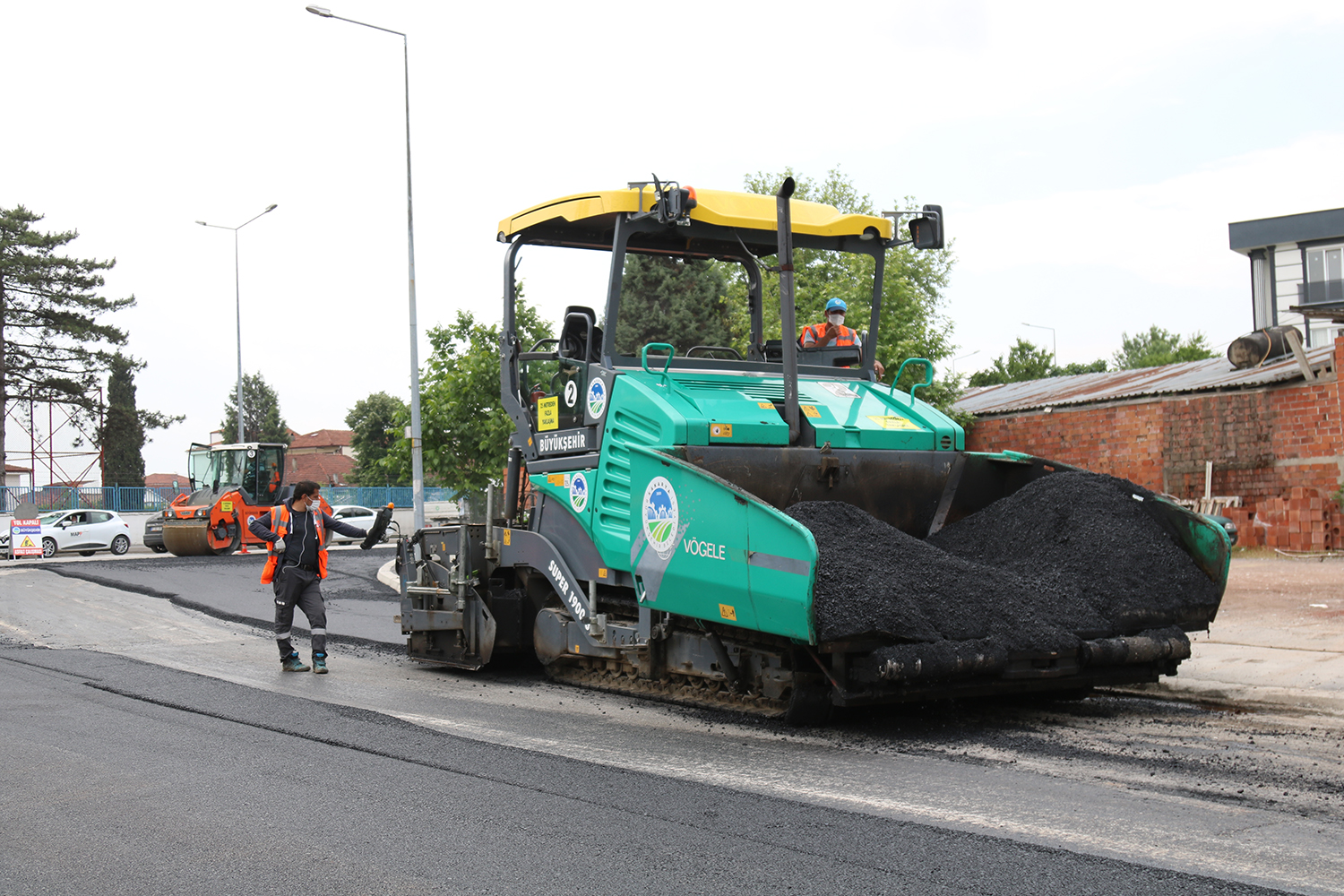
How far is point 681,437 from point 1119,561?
103 inches

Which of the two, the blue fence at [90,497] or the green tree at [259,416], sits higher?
the green tree at [259,416]

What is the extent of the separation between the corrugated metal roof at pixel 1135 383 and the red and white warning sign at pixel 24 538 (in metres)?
21.6

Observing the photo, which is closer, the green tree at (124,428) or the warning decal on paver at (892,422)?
the warning decal on paver at (892,422)

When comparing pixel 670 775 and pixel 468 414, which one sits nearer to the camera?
pixel 670 775

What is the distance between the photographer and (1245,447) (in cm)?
1908

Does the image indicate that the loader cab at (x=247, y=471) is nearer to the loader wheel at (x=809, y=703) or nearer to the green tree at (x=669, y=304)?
the green tree at (x=669, y=304)

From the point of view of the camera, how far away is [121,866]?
13.8 ft

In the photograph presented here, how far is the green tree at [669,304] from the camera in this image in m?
7.71

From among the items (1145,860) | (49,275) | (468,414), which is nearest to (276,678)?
(1145,860)

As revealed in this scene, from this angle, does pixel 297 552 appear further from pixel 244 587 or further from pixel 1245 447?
pixel 1245 447

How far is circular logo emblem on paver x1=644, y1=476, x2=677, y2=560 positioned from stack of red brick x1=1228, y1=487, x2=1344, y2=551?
47.3 ft

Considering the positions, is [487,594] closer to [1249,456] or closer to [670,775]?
[670,775]

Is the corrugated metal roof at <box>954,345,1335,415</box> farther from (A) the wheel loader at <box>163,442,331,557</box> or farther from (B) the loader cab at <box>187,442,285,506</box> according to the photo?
(A) the wheel loader at <box>163,442,331,557</box>

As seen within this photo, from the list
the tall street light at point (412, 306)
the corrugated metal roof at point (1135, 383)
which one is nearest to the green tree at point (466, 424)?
the tall street light at point (412, 306)
